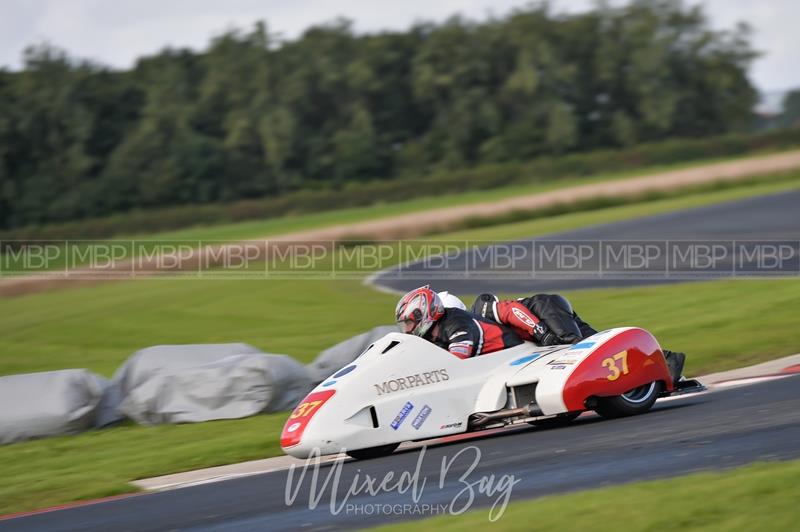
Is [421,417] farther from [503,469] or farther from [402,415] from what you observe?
[503,469]

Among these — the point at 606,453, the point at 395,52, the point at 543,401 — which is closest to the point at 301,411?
the point at 543,401

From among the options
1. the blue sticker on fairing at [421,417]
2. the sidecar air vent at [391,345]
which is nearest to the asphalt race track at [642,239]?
the sidecar air vent at [391,345]

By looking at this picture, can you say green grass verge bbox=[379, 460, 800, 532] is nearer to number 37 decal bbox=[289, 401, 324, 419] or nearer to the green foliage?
number 37 decal bbox=[289, 401, 324, 419]

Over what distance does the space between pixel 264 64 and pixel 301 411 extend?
68.5 metres

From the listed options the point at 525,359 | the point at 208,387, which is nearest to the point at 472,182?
the point at 208,387

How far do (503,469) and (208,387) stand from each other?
500cm

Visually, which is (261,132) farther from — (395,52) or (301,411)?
(301,411)

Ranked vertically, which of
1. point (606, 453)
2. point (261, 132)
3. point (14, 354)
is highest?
point (261, 132)

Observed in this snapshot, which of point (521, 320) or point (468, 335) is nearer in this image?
point (468, 335)

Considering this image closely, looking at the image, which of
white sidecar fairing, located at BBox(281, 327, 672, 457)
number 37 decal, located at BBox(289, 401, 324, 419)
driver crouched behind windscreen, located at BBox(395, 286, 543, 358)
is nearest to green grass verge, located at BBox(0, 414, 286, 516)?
number 37 decal, located at BBox(289, 401, 324, 419)

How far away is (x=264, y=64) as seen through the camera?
75000 millimetres

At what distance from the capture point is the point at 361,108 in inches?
2768

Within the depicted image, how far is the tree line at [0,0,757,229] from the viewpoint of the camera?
63.2 metres

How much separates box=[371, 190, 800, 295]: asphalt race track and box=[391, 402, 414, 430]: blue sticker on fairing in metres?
11.7
